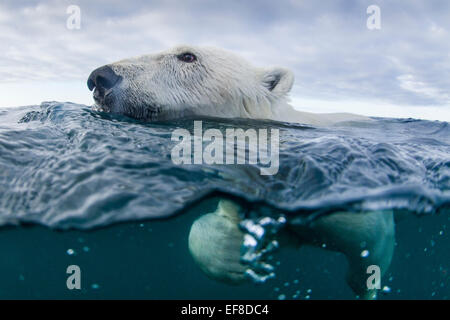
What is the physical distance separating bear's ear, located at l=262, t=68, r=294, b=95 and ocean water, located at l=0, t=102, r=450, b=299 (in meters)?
0.43

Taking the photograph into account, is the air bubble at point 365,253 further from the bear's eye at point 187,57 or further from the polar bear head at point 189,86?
the bear's eye at point 187,57

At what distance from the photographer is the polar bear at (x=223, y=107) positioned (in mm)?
2887

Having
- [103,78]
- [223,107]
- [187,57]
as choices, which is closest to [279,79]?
[223,107]

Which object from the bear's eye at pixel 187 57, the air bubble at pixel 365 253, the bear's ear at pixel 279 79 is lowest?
the air bubble at pixel 365 253

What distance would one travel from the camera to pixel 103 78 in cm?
354

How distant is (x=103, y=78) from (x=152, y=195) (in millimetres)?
1661

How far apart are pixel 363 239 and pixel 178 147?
1645 mm

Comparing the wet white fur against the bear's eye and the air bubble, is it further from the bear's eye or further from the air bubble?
the air bubble

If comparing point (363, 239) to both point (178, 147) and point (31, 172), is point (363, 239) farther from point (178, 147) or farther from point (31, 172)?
point (31, 172)

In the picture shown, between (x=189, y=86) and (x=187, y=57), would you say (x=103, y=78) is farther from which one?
(x=187, y=57)

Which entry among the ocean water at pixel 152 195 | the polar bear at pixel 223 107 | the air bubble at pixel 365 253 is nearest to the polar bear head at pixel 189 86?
the polar bear at pixel 223 107

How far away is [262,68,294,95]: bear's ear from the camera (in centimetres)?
429

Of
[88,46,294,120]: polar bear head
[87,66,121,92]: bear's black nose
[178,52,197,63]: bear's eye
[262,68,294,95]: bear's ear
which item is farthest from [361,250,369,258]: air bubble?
[87,66,121,92]: bear's black nose

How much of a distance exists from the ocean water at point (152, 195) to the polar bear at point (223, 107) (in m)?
0.16
